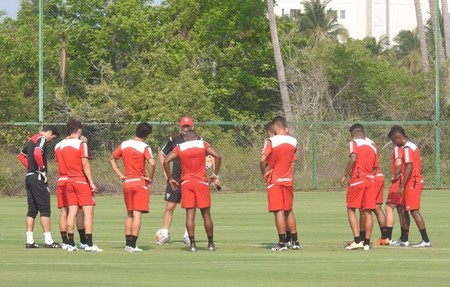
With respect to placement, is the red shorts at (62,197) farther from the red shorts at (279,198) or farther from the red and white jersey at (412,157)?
the red and white jersey at (412,157)

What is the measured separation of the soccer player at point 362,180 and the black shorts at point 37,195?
4.59m

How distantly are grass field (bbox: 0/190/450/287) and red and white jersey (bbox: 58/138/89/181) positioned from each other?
3.94 ft

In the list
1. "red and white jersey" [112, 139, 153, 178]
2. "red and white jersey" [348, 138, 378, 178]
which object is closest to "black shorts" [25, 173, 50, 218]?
"red and white jersey" [112, 139, 153, 178]

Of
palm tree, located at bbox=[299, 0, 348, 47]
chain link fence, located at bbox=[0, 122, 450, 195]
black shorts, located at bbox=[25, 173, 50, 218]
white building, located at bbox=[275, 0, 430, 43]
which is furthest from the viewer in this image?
white building, located at bbox=[275, 0, 430, 43]

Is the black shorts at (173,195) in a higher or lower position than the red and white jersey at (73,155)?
lower

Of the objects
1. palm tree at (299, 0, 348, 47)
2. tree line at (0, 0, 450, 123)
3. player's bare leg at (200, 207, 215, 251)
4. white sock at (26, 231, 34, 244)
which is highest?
palm tree at (299, 0, 348, 47)

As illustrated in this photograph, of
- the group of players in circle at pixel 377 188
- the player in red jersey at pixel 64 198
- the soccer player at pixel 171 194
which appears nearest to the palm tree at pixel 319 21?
the soccer player at pixel 171 194

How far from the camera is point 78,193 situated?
19312 millimetres

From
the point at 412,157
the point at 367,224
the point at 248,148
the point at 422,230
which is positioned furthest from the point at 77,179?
the point at 248,148

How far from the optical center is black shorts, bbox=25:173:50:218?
1997 centimetres

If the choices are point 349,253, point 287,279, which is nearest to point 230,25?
point 349,253

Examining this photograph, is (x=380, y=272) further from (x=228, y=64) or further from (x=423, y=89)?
(x=228, y=64)

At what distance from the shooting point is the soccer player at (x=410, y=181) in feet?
65.9

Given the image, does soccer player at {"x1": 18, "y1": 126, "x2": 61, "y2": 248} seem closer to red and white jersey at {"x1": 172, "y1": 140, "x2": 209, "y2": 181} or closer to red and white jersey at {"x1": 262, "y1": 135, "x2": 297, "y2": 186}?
red and white jersey at {"x1": 172, "y1": 140, "x2": 209, "y2": 181}
